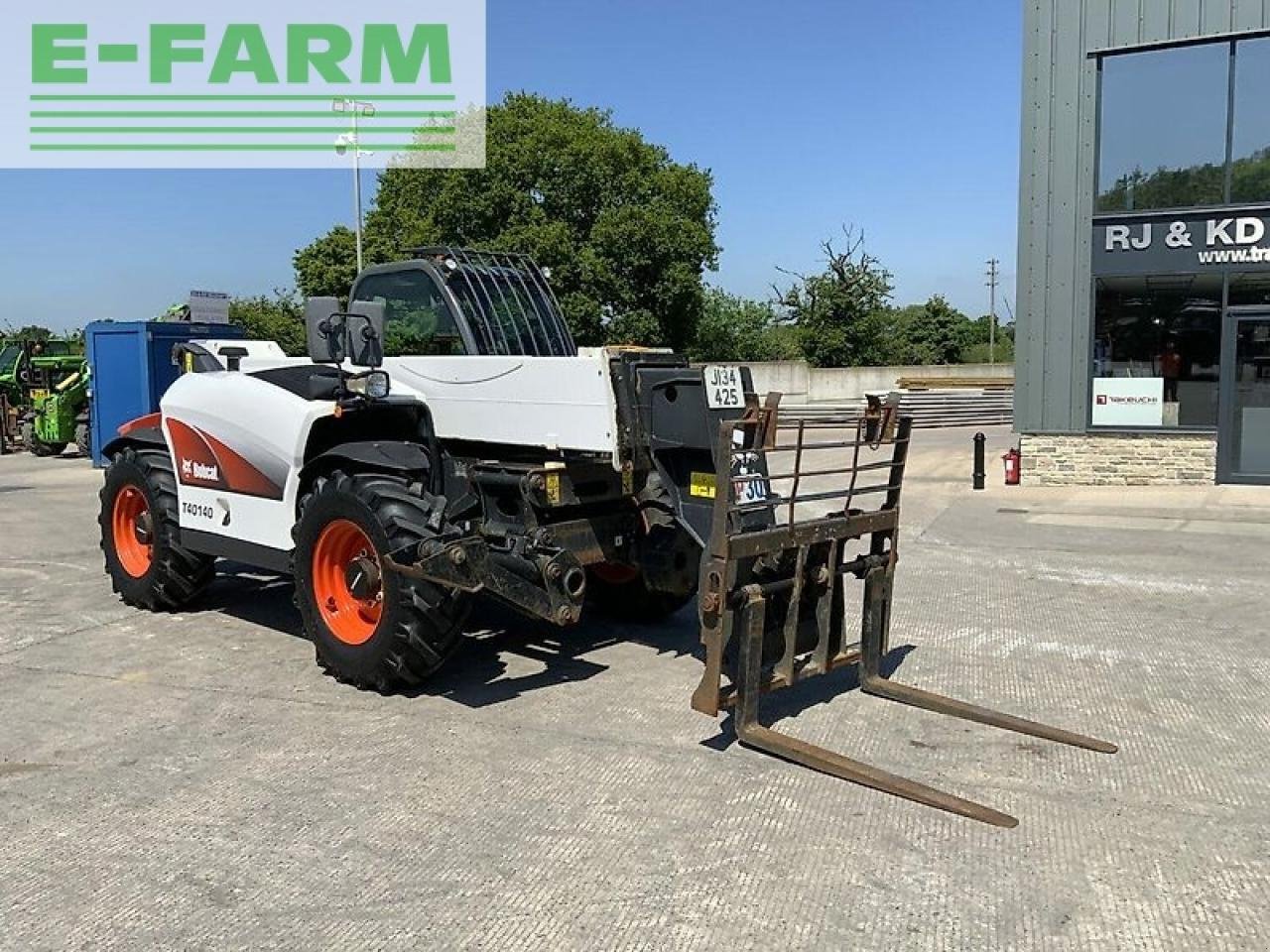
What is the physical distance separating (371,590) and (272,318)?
107 ft

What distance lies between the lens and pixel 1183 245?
14.7 m

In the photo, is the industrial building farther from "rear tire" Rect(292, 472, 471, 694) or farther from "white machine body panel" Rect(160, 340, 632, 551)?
"rear tire" Rect(292, 472, 471, 694)

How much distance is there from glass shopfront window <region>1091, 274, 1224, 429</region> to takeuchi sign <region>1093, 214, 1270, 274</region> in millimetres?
187

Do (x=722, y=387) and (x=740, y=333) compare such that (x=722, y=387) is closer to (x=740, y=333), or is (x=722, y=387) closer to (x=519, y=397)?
(x=519, y=397)

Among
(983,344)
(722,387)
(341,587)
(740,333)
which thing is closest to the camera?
(722,387)

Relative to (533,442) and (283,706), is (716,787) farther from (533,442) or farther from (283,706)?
(283,706)

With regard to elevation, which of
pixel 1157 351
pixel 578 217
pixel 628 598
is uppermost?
pixel 578 217

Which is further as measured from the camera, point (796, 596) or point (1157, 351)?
point (1157, 351)

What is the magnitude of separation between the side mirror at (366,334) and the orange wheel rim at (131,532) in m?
2.80

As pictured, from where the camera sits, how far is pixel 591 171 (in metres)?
35.1

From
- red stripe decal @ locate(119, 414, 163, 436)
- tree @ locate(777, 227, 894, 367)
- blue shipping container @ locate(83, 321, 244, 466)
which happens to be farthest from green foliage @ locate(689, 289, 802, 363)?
red stripe decal @ locate(119, 414, 163, 436)

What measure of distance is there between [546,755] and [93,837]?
1837 mm

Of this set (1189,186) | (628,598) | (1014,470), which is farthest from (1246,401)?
(628,598)

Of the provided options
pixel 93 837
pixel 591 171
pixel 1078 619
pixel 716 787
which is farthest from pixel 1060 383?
pixel 591 171
